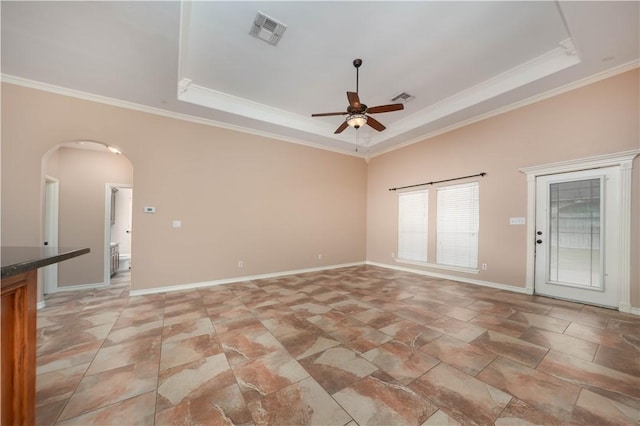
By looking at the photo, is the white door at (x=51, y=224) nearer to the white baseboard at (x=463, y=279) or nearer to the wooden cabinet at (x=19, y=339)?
the wooden cabinet at (x=19, y=339)

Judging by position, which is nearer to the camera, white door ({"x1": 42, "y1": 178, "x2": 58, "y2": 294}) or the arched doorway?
white door ({"x1": 42, "y1": 178, "x2": 58, "y2": 294})

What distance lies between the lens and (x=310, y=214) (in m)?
6.45

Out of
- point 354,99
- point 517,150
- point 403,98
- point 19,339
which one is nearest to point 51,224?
point 19,339

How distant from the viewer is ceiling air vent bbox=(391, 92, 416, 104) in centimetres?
463

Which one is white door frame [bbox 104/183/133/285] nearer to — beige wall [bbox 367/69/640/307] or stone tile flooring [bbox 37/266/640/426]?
stone tile flooring [bbox 37/266/640/426]

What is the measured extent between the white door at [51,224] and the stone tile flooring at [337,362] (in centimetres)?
118

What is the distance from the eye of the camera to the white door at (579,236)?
3584 millimetres

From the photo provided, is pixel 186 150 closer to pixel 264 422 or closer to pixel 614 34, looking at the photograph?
pixel 264 422

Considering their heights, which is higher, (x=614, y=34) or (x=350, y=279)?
(x=614, y=34)

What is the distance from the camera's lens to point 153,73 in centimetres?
346

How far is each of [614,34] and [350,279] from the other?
17.4 feet

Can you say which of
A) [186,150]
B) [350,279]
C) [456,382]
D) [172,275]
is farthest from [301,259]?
[456,382]

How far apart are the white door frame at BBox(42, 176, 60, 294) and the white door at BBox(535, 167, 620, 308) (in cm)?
890

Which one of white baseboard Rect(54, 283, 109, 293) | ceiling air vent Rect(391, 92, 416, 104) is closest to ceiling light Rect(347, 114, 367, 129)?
ceiling air vent Rect(391, 92, 416, 104)
